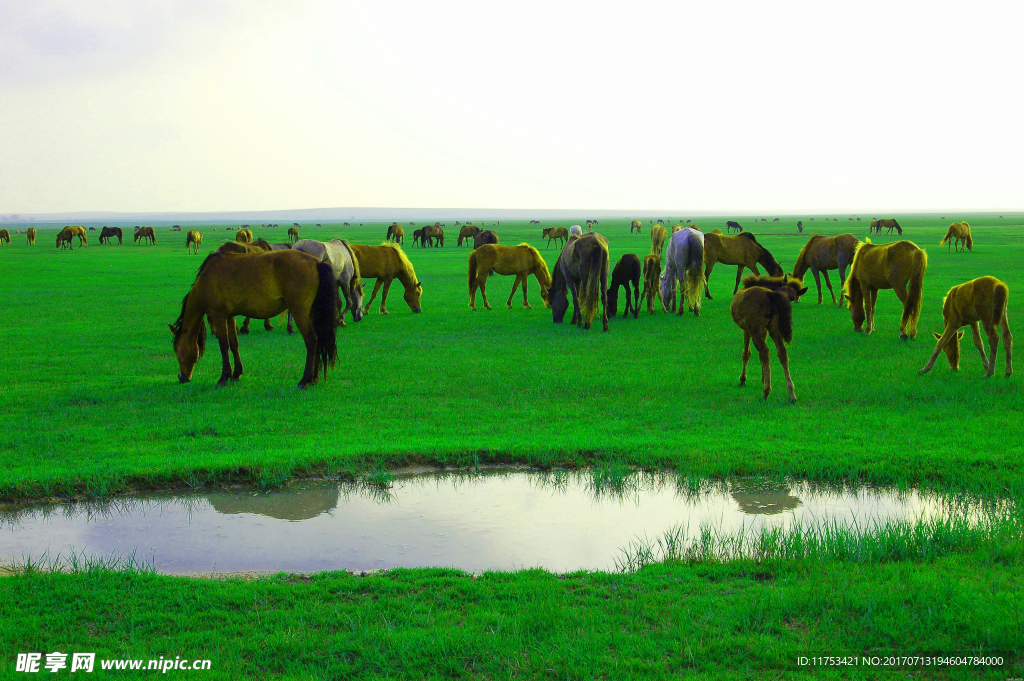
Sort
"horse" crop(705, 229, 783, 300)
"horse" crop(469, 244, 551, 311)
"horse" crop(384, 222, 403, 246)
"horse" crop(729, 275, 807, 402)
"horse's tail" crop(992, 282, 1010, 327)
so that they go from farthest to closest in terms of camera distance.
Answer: "horse" crop(384, 222, 403, 246) < "horse" crop(469, 244, 551, 311) < "horse" crop(705, 229, 783, 300) < "horse's tail" crop(992, 282, 1010, 327) < "horse" crop(729, 275, 807, 402)

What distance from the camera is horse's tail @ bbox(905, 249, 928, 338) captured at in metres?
12.8

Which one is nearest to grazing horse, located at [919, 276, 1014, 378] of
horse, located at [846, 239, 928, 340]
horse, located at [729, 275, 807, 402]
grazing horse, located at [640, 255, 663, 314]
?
horse, located at [729, 275, 807, 402]

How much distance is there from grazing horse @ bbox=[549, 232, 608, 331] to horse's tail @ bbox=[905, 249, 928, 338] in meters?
5.72

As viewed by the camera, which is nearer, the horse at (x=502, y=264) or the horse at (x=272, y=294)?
the horse at (x=272, y=294)

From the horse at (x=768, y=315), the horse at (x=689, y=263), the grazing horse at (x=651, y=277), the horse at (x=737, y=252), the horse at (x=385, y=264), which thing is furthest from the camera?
the horse at (x=737, y=252)

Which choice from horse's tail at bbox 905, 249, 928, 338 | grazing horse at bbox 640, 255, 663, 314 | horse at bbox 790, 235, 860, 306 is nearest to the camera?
horse's tail at bbox 905, 249, 928, 338

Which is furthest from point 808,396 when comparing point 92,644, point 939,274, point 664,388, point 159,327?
point 939,274

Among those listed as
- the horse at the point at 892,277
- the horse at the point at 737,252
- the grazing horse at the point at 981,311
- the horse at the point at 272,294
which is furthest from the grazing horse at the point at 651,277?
the horse at the point at 272,294

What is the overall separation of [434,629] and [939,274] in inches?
1155

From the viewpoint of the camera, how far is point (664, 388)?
10227 mm

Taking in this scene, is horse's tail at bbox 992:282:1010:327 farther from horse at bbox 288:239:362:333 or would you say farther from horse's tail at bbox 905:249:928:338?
horse at bbox 288:239:362:333

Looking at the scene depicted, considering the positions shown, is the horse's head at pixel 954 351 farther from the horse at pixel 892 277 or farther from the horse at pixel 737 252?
the horse at pixel 737 252

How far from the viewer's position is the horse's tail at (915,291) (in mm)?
12758

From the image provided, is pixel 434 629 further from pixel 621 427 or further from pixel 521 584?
pixel 621 427
